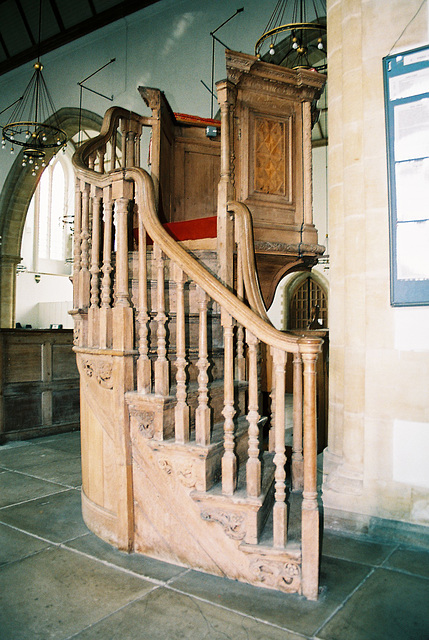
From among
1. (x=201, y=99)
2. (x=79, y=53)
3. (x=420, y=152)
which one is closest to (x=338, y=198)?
(x=420, y=152)

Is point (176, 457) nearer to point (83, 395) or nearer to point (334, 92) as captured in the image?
point (83, 395)

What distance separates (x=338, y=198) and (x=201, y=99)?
663cm

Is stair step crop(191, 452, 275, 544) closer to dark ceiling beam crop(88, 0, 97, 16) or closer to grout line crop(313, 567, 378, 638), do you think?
grout line crop(313, 567, 378, 638)

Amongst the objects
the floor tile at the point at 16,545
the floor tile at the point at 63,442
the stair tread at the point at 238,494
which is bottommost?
the floor tile at the point at 63,442

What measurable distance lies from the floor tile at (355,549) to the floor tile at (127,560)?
31.0 inches

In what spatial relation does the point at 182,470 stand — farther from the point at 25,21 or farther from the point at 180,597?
the point at 25,21

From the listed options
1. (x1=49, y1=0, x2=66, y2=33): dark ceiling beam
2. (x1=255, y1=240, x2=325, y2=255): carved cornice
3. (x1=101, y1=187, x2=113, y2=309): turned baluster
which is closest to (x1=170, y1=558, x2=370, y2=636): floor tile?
(x1=101, y1=187, x2=113, y2=309): turned baluster

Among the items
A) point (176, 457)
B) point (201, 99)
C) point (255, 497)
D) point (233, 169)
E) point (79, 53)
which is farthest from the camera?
point (79, 53)

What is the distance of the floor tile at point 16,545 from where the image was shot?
241cm

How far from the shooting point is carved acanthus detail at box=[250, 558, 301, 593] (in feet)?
6.67

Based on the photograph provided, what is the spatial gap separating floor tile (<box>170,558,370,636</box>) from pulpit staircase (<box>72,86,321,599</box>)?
1.9 inches

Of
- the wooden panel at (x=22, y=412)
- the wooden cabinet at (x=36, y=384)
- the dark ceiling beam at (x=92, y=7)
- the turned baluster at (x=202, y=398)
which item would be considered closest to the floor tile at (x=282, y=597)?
the turned baluster at (x=202, y=398)

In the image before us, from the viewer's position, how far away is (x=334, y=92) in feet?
9.96

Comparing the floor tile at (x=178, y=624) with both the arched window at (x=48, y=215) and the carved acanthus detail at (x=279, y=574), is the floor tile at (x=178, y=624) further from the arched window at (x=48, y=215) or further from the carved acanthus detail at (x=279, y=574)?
the arched window at (x=48, y=215)
